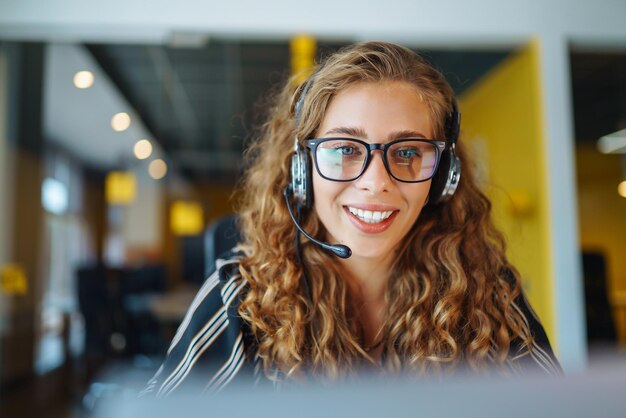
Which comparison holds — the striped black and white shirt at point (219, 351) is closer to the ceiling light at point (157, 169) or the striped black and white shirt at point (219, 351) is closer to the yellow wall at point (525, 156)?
the yellow wall at point (525, 156)

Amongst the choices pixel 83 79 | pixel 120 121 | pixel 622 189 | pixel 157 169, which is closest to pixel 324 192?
pixel 622 189

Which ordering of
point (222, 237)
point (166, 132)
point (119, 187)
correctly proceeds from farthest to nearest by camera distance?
point (166, 132), point (119, 187), point (222, 237)

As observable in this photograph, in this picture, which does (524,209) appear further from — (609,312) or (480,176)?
(480,176)

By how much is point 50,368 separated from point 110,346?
0.71m

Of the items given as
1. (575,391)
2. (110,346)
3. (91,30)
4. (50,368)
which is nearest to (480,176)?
(575,391)

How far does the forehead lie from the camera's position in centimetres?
87

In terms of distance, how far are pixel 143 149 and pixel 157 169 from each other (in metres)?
0.50

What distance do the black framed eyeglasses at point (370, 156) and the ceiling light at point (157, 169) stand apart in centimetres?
505

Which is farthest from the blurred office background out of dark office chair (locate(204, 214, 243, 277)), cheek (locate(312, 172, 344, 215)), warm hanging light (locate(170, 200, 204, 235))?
cheek (locate(312, 172, 344, 215))

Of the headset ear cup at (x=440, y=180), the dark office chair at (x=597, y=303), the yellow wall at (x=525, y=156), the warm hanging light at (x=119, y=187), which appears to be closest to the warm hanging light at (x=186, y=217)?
the warm hanging light at (x=119, y=187)

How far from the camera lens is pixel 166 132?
5.56 meters

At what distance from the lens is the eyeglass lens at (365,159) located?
0.86 m

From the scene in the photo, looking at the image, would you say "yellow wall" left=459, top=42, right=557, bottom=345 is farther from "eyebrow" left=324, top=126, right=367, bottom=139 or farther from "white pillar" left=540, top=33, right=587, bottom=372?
"eyebrow" left=324, top=126, right=367, bottom=139

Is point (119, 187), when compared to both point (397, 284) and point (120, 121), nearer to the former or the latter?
point (120, 121)
